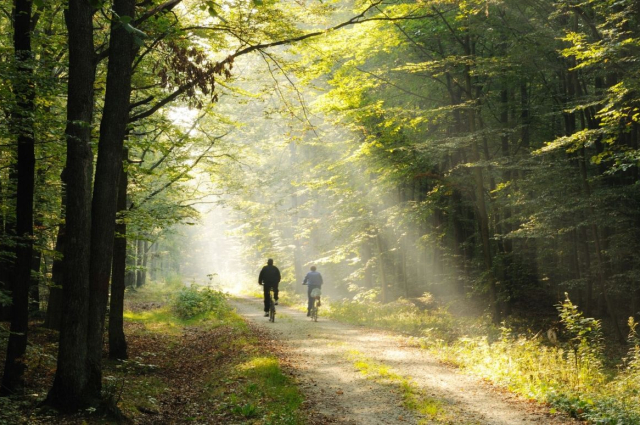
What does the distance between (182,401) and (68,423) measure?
2.93 meters

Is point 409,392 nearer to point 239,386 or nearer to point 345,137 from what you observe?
point 239,386

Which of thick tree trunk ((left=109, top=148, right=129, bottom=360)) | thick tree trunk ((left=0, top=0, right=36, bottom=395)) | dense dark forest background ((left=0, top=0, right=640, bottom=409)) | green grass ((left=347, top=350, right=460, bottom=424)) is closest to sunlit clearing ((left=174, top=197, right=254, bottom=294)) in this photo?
dense dark forest background ((left=0, top=0, right=640, bottom=409))

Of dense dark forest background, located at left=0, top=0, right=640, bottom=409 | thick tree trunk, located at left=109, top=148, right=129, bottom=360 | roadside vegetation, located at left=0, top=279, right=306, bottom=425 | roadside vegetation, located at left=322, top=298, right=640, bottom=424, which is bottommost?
roadside vegetation, located at left=0, top=279, right=306, bottom=425

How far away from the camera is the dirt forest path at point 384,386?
7.16 meters

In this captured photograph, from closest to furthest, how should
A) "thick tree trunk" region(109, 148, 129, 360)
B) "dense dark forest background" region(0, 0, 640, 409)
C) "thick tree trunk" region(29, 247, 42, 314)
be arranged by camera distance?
"dense dark forest background" region(0, 0, 640, 409)
"thick tree trunk" region(29, 247, 42, 314)
"thick tree trunk" region(109, 148, 129, 360)

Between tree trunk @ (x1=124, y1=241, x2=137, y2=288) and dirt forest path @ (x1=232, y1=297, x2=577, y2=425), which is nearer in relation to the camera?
dirt forest path @ (x1=232, y1=297, x2=577, y2=425)

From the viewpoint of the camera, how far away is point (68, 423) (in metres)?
6.17

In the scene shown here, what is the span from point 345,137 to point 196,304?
1070cm

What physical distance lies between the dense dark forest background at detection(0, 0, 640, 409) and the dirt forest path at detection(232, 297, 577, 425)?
12.8 ft

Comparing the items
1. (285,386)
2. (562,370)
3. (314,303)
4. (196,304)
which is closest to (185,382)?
(285,386)

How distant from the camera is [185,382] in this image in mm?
10383

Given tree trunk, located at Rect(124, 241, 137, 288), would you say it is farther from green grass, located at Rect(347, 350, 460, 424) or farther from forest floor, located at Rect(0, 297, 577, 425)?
green grass, located at Rect(347, 350, 460, 424)

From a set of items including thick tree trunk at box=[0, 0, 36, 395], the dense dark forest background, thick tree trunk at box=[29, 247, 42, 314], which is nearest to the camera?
the dense dark forest background

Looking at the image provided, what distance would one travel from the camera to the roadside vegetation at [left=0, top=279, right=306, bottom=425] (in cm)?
725
